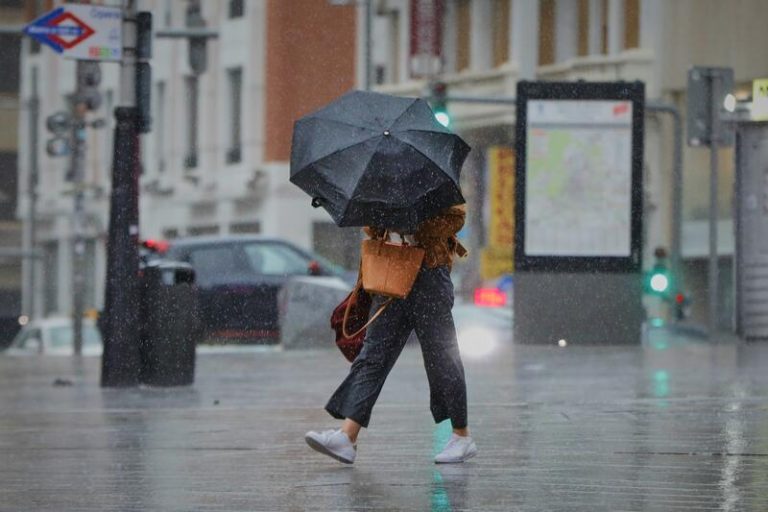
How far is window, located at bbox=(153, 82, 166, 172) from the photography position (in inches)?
2254

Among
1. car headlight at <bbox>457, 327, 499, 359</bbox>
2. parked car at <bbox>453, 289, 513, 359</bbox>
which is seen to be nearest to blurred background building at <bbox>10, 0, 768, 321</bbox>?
parked car at <bbox>453, 289, 513, 359</bbox>

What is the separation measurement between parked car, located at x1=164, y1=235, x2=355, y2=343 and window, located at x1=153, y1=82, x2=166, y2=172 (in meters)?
29.9

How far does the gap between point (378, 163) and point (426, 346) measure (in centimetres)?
97

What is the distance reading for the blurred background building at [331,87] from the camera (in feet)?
138

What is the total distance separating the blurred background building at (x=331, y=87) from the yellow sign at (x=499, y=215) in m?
0.07

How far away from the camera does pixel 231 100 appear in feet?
177

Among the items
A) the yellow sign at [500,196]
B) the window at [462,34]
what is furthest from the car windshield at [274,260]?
the window at [462,34]

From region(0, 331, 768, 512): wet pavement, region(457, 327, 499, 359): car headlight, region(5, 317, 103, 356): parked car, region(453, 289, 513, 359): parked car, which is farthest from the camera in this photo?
region(5, 317, 103, 356): parked car

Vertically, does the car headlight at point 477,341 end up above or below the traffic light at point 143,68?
below

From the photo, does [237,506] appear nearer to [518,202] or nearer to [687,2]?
[518,202]

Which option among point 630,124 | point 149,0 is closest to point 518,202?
point 630,124

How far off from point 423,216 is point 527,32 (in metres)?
35.2

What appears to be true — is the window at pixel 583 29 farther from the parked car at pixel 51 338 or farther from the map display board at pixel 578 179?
the map display board at pixel 578 179

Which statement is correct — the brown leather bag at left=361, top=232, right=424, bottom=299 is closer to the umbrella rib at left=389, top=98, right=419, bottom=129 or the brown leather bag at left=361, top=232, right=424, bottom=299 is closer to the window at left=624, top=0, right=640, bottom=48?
the umbrella rib at left=389, top=98, right=419, bottom=129
